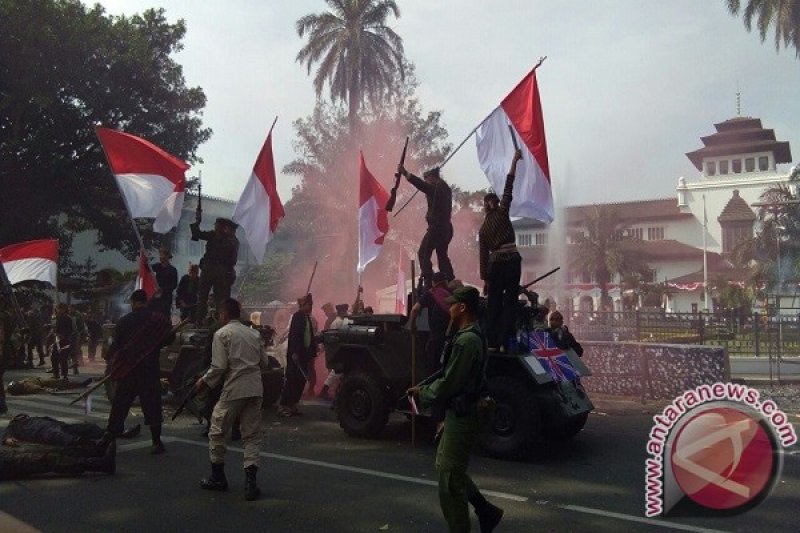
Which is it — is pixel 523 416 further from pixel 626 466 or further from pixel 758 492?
pixel 758 492

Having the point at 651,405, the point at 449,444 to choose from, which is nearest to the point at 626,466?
the point at 449,444

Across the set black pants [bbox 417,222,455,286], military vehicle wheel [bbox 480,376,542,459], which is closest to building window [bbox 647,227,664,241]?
black pants [bbox 417,222,455,286]

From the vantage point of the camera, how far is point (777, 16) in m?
30.2

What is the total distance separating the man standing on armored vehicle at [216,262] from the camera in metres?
10.4

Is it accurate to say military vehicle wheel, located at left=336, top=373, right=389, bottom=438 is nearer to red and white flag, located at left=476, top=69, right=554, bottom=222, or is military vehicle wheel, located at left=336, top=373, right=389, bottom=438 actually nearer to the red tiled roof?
red and white flag, located at left=476, top=69, right=554, bottom=222

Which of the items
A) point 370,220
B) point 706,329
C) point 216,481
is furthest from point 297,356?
point 706,329

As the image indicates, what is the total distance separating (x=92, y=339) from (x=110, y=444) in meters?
14.5

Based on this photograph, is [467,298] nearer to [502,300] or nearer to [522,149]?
[502,300]

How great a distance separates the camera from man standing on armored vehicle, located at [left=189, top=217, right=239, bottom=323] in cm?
1041

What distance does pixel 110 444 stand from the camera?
6609 millimetres

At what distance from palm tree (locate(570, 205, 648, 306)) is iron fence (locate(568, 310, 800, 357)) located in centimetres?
3494

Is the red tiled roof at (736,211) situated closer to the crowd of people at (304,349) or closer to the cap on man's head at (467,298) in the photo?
the crowd of people at (304,349)

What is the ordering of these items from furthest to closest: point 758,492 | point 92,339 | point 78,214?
point 78,214 → point 92,339 → point 758,492

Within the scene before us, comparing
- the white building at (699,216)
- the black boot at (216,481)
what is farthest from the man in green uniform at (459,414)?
the white building at (699,216)
